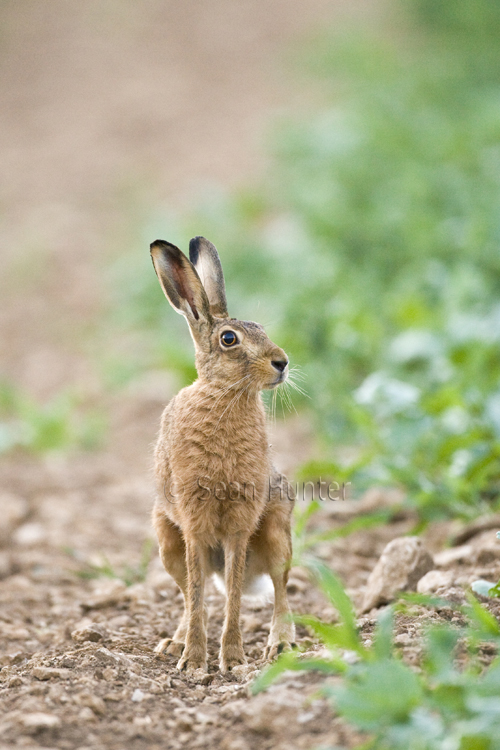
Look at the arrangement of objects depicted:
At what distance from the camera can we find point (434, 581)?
389 centimetres

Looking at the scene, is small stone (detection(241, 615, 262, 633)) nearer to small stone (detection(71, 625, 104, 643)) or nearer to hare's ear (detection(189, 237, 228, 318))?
small stone (detection(71, 625, 104, 643))

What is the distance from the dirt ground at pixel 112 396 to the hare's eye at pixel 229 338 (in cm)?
105

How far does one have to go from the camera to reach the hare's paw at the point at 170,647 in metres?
3.72

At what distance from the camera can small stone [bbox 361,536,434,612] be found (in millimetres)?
3936

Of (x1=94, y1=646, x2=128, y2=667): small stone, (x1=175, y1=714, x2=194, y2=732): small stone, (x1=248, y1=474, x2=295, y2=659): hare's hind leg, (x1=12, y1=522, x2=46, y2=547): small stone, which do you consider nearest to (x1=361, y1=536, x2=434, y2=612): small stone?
(x1=248, y1=474, x2=295, y2=659): hare's hind leg

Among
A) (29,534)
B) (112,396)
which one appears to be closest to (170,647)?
(29,534)

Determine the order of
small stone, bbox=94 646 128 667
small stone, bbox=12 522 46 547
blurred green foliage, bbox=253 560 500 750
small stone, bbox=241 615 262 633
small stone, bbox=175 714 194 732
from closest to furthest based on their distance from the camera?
blurred green foliage, bbox=253 560 500 750
small stone, bbox=175 714 194 732
small stone, bbox=94 646 128 667
small stone, bbox=241 615 262 633
small stone, bbox=12 522 46 547

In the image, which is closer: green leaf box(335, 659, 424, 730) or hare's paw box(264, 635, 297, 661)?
green leaf box(335, 659, 424, 730)

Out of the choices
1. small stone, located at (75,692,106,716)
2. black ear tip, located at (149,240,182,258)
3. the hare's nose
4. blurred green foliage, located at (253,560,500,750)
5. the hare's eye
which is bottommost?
blurred green foliage, located at (253,560,500,750)

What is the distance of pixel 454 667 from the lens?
2.76 meters

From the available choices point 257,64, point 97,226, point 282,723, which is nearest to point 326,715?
point 282,723

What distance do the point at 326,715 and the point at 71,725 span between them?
809 mm

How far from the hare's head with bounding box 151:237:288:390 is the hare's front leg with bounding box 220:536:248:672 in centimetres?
65

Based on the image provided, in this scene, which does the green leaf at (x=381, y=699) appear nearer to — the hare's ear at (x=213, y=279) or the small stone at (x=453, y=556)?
the hare's ear at (x=213, y=279)
